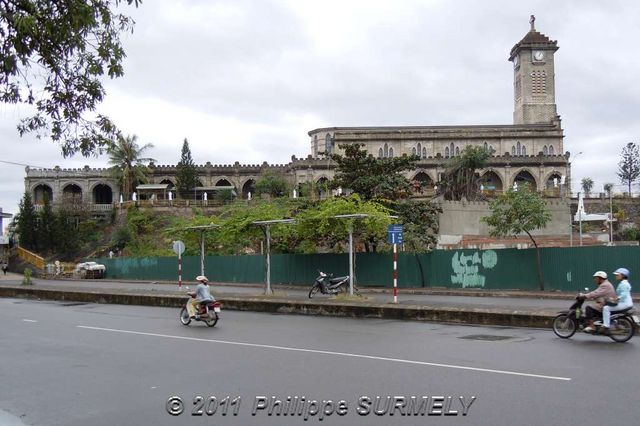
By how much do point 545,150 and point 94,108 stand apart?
281 feet

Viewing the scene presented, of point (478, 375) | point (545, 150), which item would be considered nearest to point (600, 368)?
point (478, 375)

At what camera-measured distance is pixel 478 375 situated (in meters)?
9.03

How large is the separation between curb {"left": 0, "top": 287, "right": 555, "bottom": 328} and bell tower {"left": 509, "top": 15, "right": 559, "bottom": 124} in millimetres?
87889

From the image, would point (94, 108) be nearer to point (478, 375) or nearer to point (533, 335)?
point (478, 375)

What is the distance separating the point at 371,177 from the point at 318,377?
25.9 meters

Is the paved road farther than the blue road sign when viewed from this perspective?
No

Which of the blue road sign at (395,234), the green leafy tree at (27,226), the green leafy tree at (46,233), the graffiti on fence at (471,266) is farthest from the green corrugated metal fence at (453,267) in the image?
the green leafy tree at (27,226)

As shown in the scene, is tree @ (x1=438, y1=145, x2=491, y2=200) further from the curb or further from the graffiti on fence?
A: the curb

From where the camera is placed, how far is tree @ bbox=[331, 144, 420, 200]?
34.5 meters

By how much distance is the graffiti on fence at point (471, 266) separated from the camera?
29447 mm

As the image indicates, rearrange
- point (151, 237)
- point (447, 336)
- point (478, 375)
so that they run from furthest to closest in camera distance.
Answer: point (151, 237) → point (447, 336) → point (478, 375)

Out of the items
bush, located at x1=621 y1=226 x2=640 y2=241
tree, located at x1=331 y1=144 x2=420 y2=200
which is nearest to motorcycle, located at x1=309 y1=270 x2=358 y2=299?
tree, located at x1=331 y1=144 x2=420 y2=200

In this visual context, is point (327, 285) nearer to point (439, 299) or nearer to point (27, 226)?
point (439, 299)

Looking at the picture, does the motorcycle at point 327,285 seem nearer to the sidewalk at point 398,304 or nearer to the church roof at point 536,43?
the sidewalk at point 398,304
